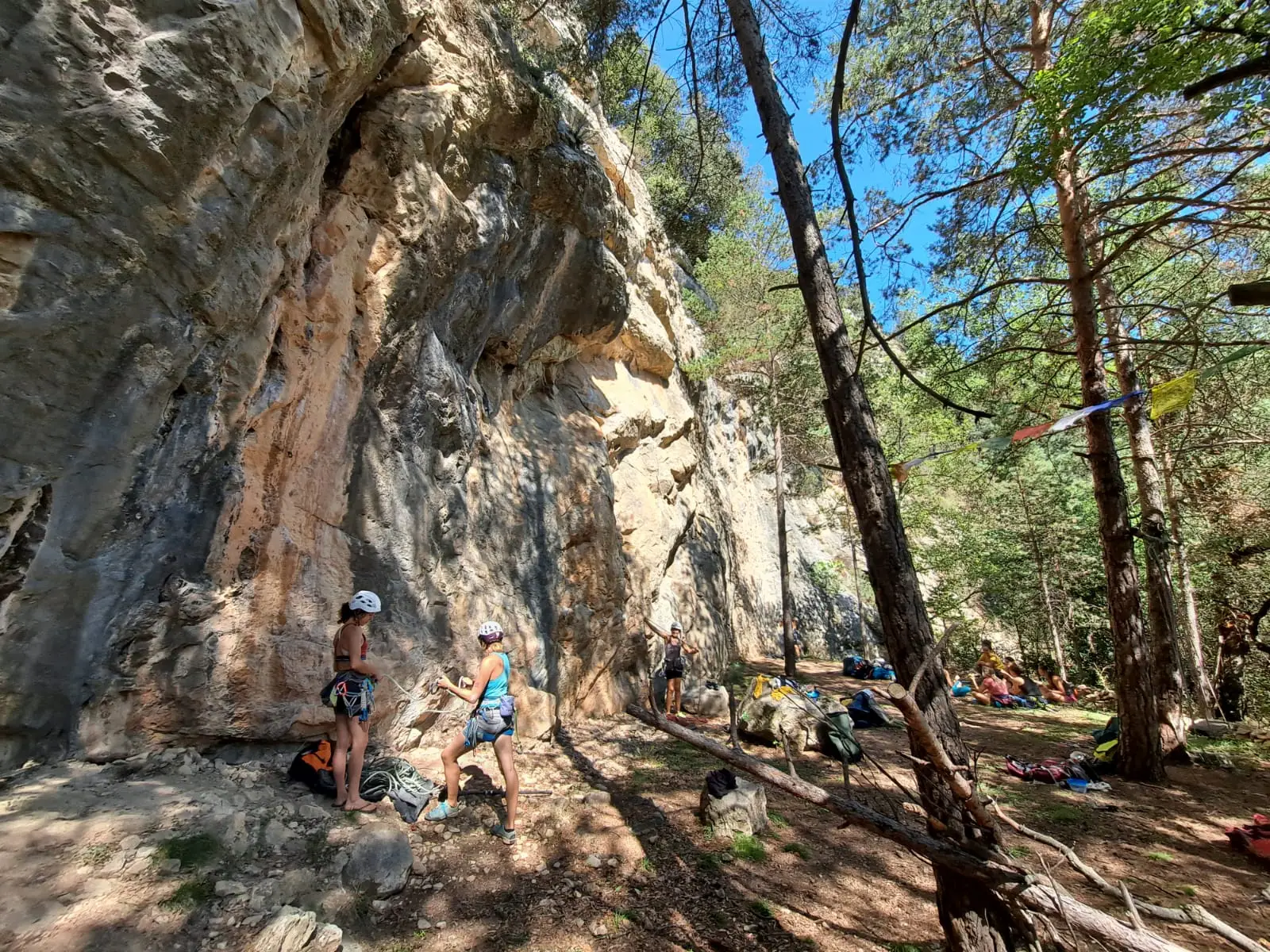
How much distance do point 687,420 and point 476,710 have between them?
1038 centimetres

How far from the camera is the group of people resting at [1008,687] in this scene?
1180 cm

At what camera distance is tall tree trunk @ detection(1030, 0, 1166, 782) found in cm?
648

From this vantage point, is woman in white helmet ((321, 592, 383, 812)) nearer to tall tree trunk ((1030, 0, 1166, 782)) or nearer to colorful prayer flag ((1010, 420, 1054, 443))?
colorful prayer flag ((1010, 420, 1054, 443))

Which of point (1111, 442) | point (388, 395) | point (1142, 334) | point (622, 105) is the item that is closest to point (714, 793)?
point (388, 395)

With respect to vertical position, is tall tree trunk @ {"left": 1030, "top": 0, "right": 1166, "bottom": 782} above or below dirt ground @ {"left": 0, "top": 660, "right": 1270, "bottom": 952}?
above

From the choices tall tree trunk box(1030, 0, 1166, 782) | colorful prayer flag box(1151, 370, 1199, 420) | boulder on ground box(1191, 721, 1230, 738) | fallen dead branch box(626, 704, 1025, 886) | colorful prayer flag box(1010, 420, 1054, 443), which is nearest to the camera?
fallen dead branch box(626, 704, 1025, 886)

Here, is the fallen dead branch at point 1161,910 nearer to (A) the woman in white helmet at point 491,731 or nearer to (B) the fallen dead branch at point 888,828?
(B) the fallen dead branch at point 888,828

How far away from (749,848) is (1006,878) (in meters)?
2.34

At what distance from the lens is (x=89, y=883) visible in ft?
8.26

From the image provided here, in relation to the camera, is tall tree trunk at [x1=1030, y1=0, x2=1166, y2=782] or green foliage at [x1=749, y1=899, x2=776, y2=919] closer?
green foliage at [x1=749, y1=899, x2=776, y2=919]

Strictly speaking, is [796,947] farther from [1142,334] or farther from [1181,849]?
[1142,334]

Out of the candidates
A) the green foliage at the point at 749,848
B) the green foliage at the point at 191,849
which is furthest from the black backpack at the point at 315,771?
the green foliage at the point at 749,848

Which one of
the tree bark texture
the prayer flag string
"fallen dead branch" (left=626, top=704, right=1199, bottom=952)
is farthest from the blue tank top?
the tree bark texture

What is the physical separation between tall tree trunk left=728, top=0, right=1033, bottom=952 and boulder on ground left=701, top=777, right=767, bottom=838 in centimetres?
169
